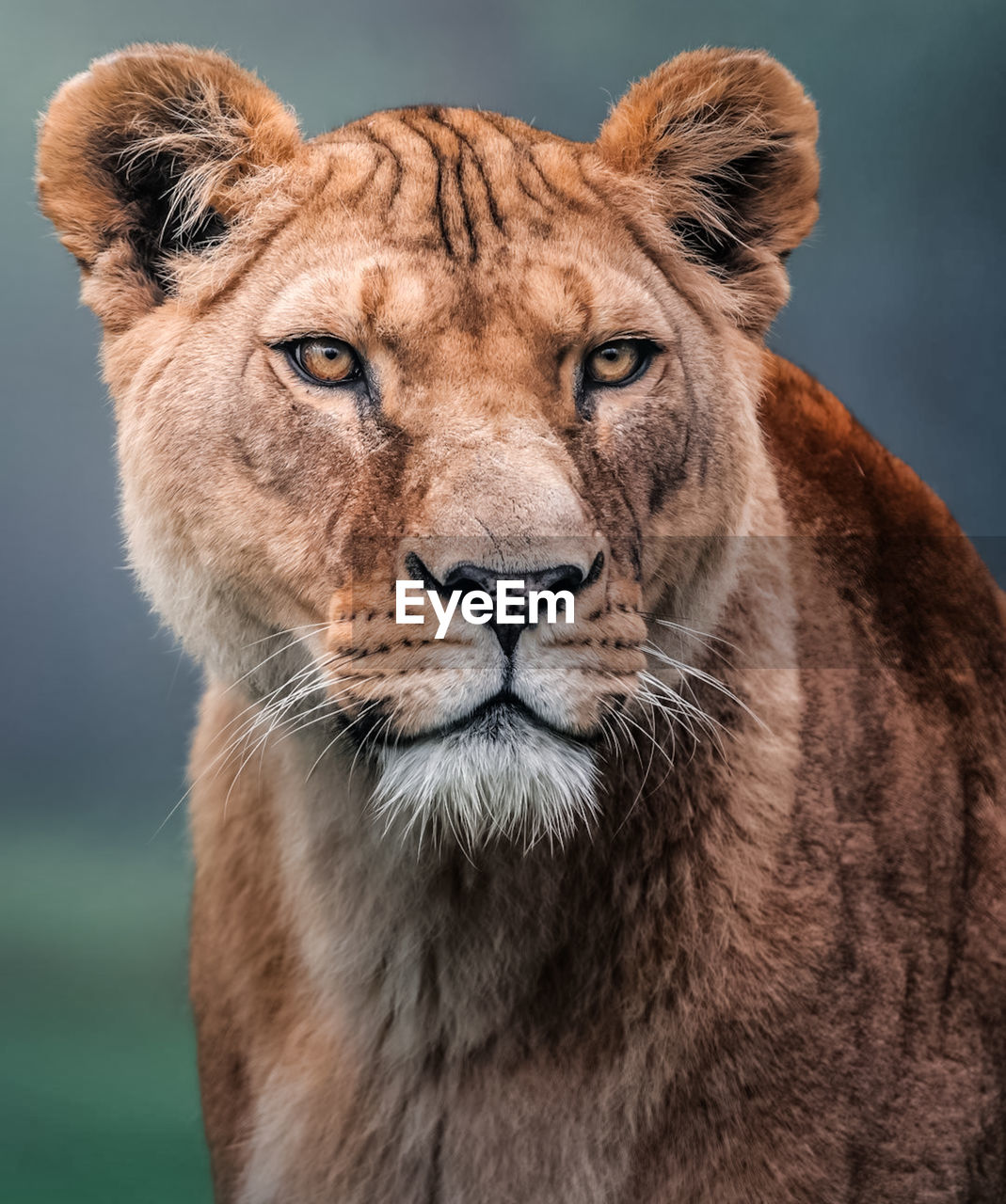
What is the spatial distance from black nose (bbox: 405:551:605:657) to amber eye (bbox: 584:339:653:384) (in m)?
0.40

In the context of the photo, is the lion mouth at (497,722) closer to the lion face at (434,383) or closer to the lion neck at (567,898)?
the lion face at (434,383)

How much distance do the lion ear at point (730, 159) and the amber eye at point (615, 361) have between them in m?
0.33

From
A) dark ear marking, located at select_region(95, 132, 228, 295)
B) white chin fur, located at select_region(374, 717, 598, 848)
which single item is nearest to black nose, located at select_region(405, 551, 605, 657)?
white chin fur, located at select_region(374, 717, 598, 848)

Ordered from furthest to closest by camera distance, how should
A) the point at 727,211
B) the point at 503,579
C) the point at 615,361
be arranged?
Answer: the point at 727,211
the point at 615,361
the point at 503,579

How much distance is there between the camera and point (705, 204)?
2438 mm

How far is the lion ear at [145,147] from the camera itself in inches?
90.0

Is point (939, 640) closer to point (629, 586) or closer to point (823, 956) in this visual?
point (823, 956)

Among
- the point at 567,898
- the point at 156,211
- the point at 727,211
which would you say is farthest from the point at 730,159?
the point at 567,898

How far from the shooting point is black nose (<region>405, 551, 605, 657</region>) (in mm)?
1844

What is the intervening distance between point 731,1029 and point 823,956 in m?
0.20

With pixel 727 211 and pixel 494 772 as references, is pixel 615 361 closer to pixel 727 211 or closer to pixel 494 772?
pixel 727 211

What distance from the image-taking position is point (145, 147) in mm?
2326

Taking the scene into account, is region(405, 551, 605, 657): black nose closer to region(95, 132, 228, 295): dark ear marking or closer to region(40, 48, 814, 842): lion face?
region(40, 48, 814, 842): lion face

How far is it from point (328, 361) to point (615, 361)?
43cm
